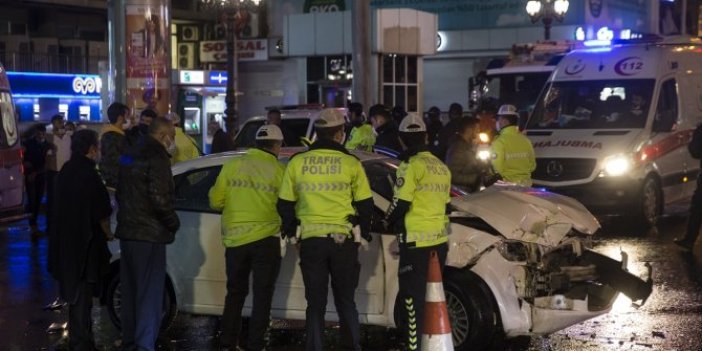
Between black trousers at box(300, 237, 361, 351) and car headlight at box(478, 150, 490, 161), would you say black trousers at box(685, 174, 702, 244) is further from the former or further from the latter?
black trousers at box(300, 237, 361, 351)

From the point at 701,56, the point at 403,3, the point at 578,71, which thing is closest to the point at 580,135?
the point at 578,71

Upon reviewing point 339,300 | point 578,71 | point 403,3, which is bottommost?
point 339,300

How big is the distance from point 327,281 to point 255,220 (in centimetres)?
73

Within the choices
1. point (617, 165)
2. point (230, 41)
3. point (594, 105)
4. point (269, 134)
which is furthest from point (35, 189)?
point (230, 41)

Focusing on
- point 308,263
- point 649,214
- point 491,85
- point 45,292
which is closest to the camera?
point 308,263

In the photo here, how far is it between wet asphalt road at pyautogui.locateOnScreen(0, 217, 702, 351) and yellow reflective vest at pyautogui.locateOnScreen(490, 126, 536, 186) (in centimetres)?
162

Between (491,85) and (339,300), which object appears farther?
(491,85)

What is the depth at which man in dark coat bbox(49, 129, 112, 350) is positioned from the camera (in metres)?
7.98

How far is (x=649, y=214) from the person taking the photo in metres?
15.9

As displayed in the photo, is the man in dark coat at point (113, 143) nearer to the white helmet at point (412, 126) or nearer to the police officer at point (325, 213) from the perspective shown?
the police officer at point (325, 213)

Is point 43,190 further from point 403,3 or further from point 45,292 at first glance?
point 403,3

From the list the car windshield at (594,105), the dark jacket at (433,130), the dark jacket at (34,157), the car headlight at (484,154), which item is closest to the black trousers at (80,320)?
the car headlight at (484,154)

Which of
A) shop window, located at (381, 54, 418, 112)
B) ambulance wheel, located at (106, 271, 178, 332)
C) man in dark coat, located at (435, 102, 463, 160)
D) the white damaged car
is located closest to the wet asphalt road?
ambulance wheel, located at (106, 271, 178, 332)

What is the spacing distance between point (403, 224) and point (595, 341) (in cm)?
223
